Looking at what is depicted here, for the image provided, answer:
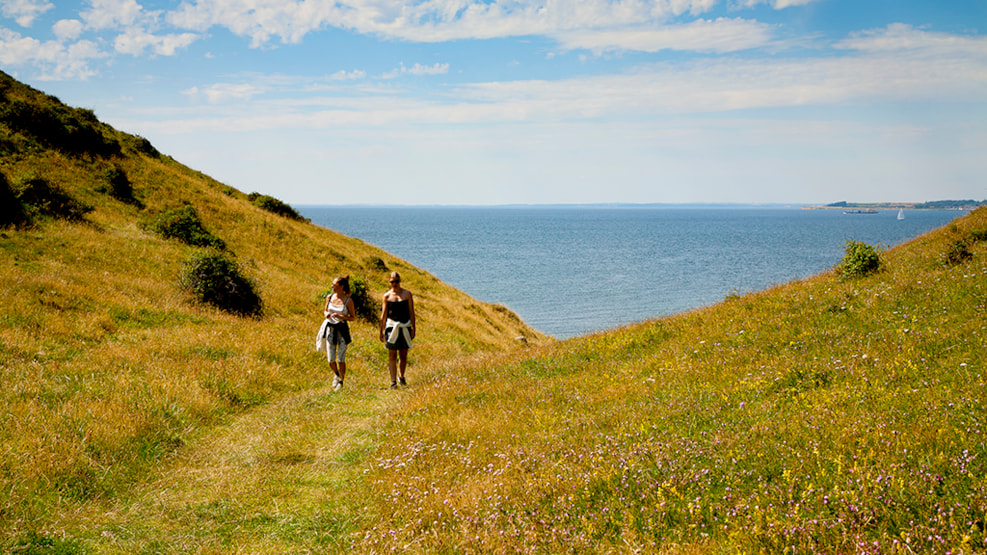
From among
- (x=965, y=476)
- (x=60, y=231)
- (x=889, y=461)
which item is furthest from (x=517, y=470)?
(x=60, y=231)

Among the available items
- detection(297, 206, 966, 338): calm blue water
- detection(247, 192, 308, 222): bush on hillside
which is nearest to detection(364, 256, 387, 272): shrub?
detection(247, 192, 308, 222): bush on hillside

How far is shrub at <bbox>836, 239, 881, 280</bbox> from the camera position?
51.2ft

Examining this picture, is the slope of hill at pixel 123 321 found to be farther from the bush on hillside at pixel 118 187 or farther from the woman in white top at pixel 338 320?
the woman in white top at pixel 338 320

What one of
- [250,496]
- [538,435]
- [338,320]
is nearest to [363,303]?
[338,320]

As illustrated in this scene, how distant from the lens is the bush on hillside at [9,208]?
2031 cm

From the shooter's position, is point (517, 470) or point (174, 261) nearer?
point (517, 470)

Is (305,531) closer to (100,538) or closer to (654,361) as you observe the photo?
(100,538)

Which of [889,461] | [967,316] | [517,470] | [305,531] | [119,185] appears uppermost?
[119,185]

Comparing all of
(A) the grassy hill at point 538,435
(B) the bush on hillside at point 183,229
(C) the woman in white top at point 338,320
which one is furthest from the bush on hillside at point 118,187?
(C) the woman in white top at point 338,320

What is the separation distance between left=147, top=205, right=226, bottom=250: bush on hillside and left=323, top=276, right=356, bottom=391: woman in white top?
57.3 ft

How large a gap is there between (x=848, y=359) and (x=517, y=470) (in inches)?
216

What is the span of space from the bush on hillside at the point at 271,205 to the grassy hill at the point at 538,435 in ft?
99.2

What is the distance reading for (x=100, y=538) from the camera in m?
6.10

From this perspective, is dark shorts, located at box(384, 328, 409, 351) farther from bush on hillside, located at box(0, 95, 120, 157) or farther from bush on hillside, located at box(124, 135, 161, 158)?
bush on hillside, located at box(124, 135, 161, 158)
